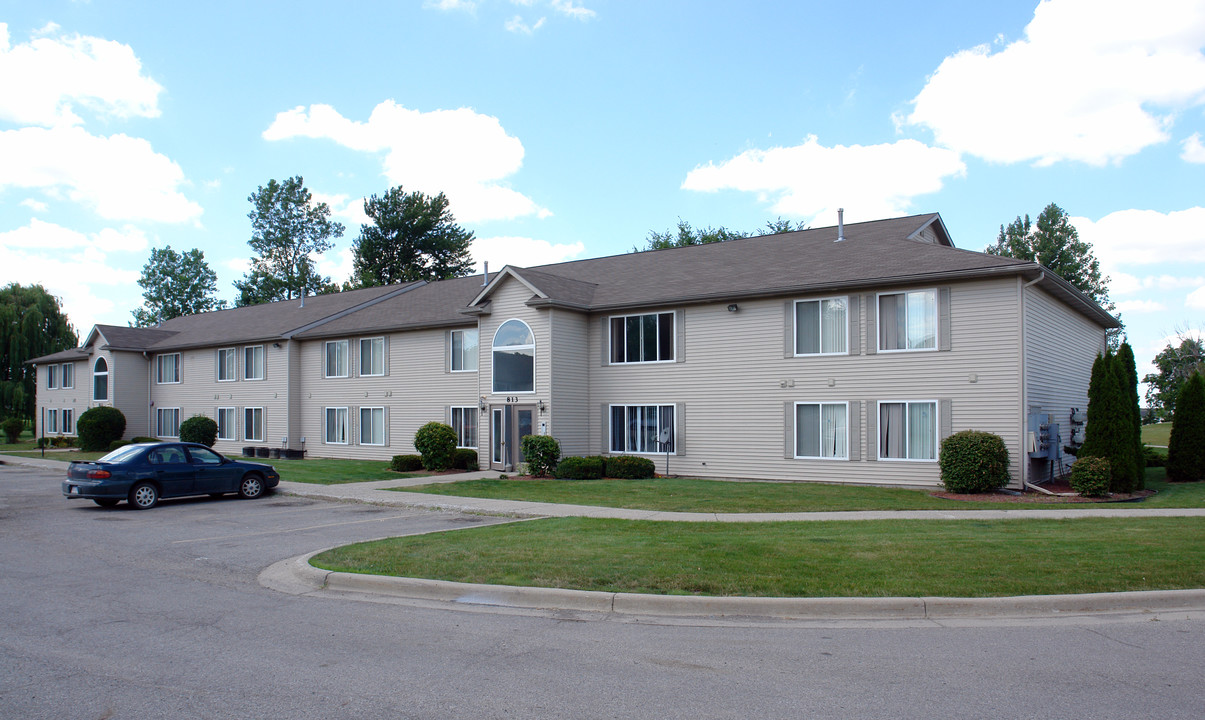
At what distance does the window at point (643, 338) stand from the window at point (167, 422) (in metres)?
26.2

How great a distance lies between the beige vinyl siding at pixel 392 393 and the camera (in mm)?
29266

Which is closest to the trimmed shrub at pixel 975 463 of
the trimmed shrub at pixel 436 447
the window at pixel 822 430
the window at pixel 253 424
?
the window at pixel 822 430

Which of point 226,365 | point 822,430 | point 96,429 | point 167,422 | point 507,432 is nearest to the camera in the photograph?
point 822,430

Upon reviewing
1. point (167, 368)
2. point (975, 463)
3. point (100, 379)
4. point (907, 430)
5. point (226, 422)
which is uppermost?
point (167, 368)

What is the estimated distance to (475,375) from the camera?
28.1 meters

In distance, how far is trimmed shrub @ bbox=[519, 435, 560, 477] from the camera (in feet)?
74.8

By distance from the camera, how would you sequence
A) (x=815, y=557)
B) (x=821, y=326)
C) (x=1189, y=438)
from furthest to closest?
(x=1189, y=438) < (x=821, y=326) < (x=815, y=557)

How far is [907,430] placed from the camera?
1995cm

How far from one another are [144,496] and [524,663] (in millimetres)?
14472

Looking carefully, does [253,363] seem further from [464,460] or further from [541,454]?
[541,454]

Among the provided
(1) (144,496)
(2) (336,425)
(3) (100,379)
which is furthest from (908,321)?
(3) (100,379)

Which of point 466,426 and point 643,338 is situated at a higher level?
point 643,338

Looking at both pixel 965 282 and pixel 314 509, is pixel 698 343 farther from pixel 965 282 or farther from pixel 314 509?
pixel 314 509

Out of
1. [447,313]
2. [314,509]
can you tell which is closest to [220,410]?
[447,313]
